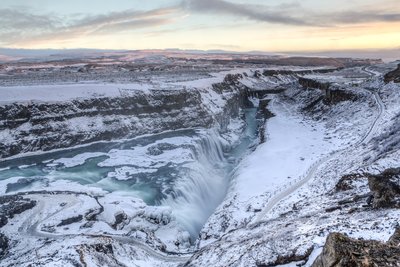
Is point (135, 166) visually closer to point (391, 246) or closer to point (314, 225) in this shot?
point (314, 225)

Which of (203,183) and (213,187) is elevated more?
(203,183)

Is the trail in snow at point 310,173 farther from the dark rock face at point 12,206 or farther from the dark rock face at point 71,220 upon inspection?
the dark rock face at point 12,206

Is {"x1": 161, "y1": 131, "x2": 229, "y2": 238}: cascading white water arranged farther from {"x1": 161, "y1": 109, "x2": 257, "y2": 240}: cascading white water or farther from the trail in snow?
the trail in snow

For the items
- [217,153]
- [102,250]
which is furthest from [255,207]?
[217,153]

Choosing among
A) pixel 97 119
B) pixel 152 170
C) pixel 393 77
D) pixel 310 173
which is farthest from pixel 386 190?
pixel 393 77

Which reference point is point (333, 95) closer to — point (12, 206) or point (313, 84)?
point (313, 84)

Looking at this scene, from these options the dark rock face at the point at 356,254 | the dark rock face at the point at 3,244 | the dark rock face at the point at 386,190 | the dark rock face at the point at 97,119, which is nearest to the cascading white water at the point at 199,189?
the dark rock face at the point at 97,119

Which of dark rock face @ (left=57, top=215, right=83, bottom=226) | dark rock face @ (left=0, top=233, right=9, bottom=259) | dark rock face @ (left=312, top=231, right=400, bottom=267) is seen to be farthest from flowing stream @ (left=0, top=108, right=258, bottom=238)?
dark rock face @ (left=312, top=231, right=400, bottom=267)
